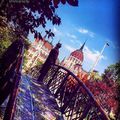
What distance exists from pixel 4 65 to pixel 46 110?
114 inches

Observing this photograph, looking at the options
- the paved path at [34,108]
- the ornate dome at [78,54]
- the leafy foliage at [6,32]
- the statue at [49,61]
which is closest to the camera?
the leafy foliage at [6,32]

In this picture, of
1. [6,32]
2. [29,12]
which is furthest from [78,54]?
[29,12]

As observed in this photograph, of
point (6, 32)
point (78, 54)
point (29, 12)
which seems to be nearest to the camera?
point (29, 12)

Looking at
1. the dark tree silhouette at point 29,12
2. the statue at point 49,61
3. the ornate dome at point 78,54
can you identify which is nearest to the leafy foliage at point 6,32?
the dark tree silhouette at point 29,12

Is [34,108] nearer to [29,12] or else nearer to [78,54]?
[29,12]

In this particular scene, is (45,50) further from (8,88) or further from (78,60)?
(8,88)

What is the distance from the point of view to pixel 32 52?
104 metres

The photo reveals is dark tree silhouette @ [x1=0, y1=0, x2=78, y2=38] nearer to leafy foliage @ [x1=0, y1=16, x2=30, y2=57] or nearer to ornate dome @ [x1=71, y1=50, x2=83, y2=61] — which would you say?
leafy foliage @ [x1=0, y1=16, x2=30, y2=57]

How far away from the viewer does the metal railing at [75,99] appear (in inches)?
227

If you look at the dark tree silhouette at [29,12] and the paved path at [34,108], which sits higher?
the dark tree silhouette at [29,12]

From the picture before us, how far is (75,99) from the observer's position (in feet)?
23.5

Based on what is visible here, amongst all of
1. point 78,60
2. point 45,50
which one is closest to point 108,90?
point 45,50

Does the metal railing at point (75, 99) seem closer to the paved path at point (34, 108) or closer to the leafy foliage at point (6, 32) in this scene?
the paved path at point (34, 108)

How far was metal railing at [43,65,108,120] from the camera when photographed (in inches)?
227
